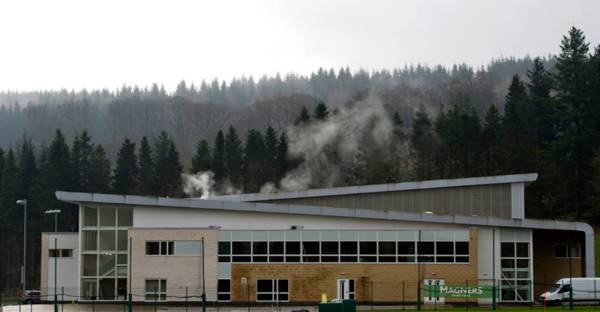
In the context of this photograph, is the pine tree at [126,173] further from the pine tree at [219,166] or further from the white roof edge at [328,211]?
the white roof edge at [328,211]

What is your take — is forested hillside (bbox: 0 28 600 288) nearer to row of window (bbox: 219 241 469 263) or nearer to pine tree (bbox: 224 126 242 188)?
pine tree (bbox: 224 126 242 188)

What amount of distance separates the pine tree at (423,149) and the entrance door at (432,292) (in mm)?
48777

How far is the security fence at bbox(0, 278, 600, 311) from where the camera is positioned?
5969cm

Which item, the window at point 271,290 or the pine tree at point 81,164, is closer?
the window at point 271,290

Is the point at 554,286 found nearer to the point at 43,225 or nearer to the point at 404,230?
the point at 404,230

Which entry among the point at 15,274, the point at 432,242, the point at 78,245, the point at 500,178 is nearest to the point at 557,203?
the point at 500,178

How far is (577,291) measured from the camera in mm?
60094

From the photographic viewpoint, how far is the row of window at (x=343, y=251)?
62.3 m

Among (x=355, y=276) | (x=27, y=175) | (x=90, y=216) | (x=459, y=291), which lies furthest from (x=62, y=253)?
(x=27, y=175)

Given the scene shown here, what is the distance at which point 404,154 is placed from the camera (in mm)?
123938

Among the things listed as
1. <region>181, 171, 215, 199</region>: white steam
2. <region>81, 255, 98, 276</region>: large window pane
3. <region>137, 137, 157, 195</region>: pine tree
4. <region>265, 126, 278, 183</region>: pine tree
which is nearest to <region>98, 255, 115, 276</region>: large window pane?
<region>81, 255, 98, 276</region>: large window pane

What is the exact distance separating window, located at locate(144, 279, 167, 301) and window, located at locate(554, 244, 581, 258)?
2690cm

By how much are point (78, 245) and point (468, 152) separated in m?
47.9

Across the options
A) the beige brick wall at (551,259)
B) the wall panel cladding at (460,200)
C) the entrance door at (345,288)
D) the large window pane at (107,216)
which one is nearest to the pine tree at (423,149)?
the beige brick wall at (551,259)
